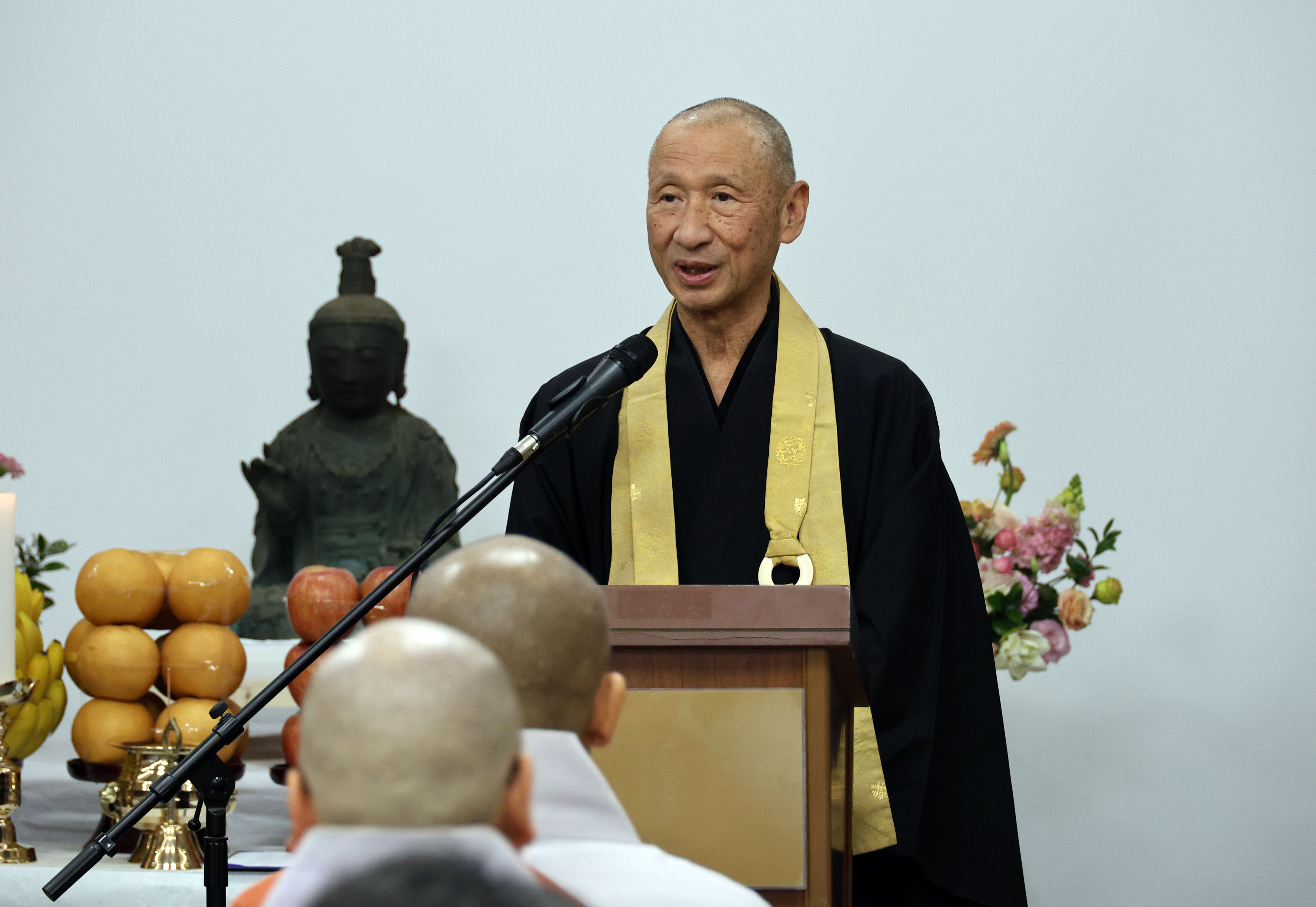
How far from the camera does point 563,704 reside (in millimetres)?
675

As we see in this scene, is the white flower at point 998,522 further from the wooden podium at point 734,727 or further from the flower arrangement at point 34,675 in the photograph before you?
the flower arrangement at point 34,675

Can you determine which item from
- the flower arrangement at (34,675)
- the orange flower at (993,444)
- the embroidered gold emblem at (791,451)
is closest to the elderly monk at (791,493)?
the embroidered gold emblem at (791,451)

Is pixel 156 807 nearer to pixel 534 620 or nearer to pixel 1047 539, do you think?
pixel 534 620

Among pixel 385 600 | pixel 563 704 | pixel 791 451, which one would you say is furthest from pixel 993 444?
pixel 563 704

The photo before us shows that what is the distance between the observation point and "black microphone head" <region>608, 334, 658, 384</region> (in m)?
1.36

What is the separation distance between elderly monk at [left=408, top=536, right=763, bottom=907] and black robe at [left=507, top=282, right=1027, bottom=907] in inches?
31.0

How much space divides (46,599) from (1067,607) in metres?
1.60

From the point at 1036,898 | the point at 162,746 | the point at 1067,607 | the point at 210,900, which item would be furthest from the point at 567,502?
the point at 1036,898

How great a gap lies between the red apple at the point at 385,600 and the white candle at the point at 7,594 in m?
0.40

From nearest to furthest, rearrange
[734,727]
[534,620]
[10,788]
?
1. [534,620]
2. [734,727]
3. [10,788]

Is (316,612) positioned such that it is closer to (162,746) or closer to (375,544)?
(162,746)

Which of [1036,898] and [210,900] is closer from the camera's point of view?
[210,900]

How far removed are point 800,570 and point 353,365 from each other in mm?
1557

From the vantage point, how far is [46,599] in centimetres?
233
